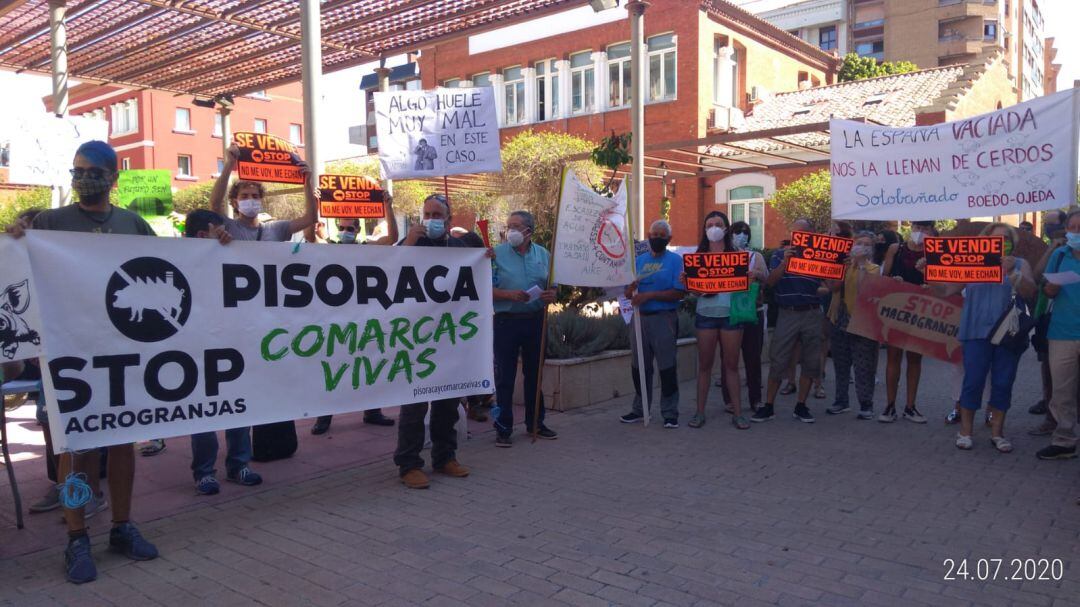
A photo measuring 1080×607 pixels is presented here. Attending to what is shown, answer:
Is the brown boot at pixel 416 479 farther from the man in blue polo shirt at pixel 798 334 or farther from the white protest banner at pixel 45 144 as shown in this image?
the white protest banner at pixel 45 144

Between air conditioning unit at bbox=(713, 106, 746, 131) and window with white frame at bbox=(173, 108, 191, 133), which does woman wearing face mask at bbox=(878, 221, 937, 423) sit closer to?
air conditioning unit at bbox=(713, 106, 746, 131)

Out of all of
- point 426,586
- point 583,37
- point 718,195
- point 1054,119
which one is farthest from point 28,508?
point 583,37

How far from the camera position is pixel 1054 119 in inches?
247

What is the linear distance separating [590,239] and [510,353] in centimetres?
135

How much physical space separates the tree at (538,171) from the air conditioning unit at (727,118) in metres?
8.79

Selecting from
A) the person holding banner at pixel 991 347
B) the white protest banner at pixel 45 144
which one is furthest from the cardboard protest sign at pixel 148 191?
the person holding banner at pixel 991 347

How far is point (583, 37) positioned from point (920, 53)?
40.1 metres

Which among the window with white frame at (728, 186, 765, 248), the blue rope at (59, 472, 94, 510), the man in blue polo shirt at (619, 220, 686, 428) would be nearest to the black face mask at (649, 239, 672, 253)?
the man in blue polo shirt at (619, 220, 686, 428)

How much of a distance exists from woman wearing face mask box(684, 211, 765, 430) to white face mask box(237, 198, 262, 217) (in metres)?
4.04

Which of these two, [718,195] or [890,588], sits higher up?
[718,195]

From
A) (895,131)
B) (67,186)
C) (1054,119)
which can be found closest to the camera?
(1054,119)

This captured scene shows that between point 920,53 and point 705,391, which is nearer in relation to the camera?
point 705,391

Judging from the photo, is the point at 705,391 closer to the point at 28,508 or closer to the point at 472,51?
the point at 28,508

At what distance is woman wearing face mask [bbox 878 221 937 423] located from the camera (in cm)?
779
